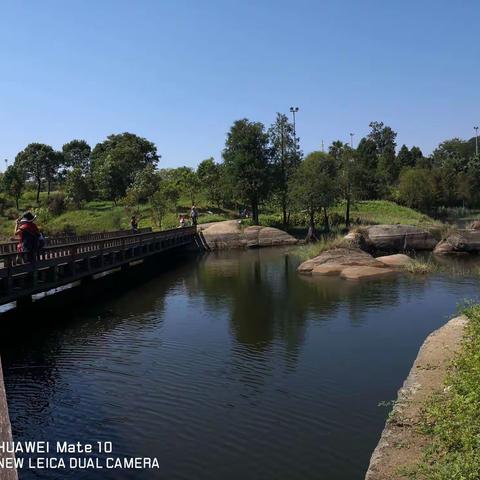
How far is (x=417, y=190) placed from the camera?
7631 centimetres

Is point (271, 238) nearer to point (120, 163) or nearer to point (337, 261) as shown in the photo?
point (337, 261)

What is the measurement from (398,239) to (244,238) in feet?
48.9

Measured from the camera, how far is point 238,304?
22.8m

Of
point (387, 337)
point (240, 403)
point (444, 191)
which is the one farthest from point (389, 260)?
point (444, 191)

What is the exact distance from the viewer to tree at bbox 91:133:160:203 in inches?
3130

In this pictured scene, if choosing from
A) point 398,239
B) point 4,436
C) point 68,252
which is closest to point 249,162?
point 398,239

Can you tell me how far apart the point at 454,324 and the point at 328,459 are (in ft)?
22.3

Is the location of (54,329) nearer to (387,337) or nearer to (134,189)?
(387,337)

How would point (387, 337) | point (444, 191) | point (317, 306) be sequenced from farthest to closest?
1. point (444, 191)
2. point (317, 306)
3. point (387, 337)

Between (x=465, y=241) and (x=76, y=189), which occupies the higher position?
(x=76, y=189)

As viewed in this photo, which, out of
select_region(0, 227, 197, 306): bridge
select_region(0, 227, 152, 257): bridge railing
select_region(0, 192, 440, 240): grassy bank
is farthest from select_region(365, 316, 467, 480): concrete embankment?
select_region(0, 192, 440, 240): grassy bank

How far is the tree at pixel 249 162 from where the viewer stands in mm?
57375

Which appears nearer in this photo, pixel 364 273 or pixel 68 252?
pixel 68 252

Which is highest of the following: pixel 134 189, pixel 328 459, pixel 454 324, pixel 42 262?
pixel 134 189
